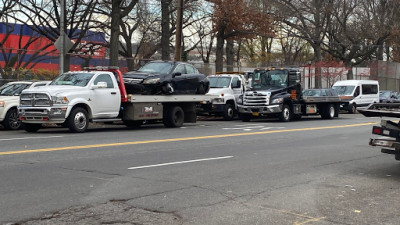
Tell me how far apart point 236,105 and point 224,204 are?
1903 cm

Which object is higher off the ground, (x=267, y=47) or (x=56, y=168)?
(x=267, y=47)

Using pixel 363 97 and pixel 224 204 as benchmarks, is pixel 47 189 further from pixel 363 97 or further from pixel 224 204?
pixel 363 97

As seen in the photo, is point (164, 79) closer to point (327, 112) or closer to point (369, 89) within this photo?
point (327, 112)

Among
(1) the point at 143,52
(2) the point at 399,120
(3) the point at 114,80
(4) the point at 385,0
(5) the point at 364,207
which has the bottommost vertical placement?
(5) the point at 364,207

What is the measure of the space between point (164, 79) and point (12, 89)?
5640 mm

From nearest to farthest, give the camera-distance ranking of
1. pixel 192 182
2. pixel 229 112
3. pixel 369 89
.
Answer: pixel 192 182 → pixel 229 112 → pixel 369 89

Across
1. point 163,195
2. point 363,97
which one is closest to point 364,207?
point 163,195

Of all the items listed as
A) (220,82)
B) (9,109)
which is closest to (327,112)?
(220,82)

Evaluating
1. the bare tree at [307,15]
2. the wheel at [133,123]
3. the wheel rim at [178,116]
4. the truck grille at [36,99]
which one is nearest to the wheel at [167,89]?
the wheel rim at [178,116]

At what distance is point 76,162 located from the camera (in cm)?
1023

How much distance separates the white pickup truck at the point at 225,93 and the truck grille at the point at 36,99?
10531 millimetres

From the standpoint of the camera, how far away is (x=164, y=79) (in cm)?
1905

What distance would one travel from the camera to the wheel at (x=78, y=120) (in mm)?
16016

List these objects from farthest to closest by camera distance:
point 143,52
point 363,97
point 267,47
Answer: point 267,47 → point 143,52 → point 363,97
